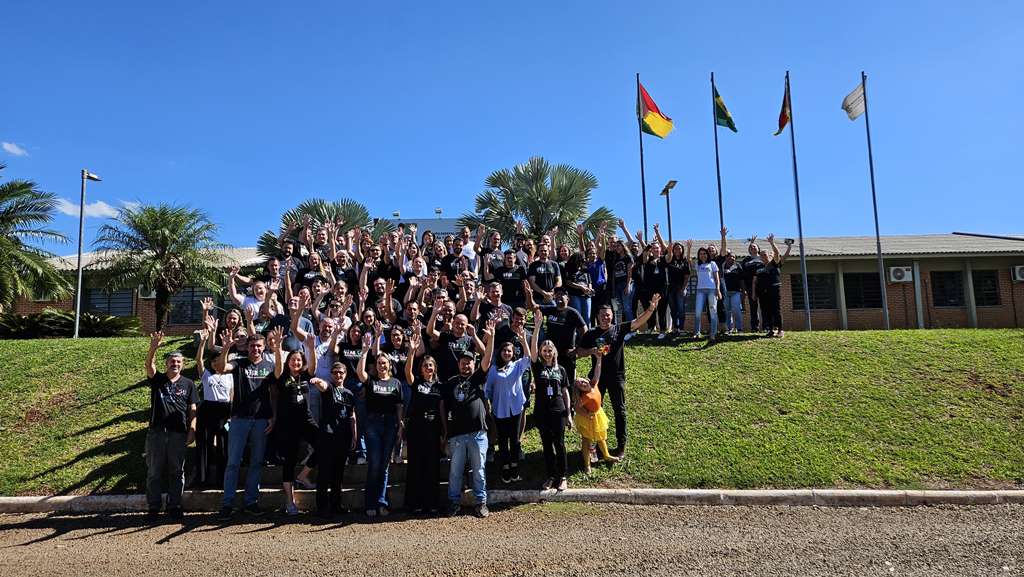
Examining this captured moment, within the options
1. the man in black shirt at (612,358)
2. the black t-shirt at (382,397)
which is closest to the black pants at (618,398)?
the man in black shirt at (612,358)

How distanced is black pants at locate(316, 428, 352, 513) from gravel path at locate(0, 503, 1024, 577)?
311 millimetres

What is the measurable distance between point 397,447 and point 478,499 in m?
1.26

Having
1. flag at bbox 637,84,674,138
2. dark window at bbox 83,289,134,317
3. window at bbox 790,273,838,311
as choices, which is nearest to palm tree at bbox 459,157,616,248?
flag at bbox 637,84,674,138

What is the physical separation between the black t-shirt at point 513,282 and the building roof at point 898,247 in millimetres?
13587

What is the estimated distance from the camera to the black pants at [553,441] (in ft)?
22.2

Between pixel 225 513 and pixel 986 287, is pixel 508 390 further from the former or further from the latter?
pixel 986 287

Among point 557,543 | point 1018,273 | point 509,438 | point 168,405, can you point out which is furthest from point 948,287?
point 168,405

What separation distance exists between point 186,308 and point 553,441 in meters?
21.8

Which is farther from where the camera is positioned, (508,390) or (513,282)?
(513,282)

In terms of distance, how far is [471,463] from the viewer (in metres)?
6.44

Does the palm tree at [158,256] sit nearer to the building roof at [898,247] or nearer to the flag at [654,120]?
the building roof at [898,247]

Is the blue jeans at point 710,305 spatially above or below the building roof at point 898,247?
below

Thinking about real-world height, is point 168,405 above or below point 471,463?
above

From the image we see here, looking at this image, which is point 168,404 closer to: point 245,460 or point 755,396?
point 245,460
